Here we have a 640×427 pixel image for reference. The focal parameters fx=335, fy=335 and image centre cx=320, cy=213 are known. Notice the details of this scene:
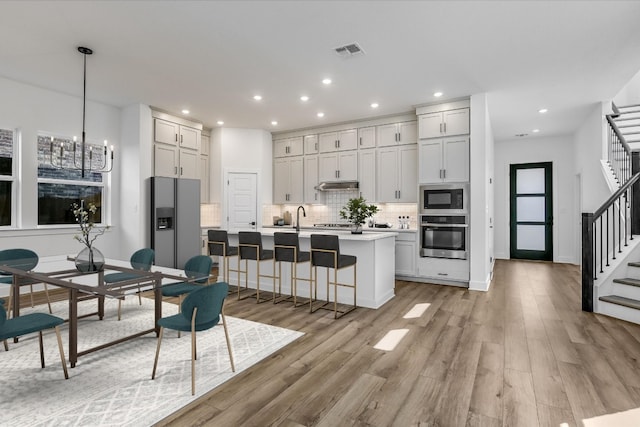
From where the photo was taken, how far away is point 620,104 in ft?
20.7

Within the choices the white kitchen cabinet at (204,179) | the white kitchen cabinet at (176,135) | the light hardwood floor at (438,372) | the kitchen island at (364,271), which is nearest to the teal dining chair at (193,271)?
the light hardwood floor at (438,372)

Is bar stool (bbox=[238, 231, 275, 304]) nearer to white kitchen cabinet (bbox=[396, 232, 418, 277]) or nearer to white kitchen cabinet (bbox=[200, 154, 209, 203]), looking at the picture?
white kitchen cabinet (bbox=[396, 232, 418, 277])

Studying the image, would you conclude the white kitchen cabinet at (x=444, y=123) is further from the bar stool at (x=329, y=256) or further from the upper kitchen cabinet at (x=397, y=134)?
the bar stool at (x=329, y=256)

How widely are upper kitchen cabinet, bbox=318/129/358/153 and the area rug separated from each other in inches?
171

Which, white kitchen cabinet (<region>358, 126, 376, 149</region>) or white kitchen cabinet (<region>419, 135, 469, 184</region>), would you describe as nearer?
white kitchen cabinet (<region>419, 135, 469, 184</region>)

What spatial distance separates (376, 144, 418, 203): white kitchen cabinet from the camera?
627cm

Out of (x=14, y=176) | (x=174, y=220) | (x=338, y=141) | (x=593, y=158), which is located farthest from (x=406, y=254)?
(x=14, y=176)

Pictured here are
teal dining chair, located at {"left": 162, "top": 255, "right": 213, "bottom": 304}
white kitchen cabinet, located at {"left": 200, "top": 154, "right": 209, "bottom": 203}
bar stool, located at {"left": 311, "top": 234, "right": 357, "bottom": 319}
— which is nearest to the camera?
teal dining chair, located at {"left": 162, "top": 255, "right": 213, "bottom": 304}

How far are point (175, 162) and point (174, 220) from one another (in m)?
1.16

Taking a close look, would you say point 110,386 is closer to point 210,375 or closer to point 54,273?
point 210,375

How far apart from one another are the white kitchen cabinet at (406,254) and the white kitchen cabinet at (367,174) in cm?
101

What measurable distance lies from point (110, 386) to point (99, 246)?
4060 millimetres

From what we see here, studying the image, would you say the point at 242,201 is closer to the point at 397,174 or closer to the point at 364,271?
the point at 397,174

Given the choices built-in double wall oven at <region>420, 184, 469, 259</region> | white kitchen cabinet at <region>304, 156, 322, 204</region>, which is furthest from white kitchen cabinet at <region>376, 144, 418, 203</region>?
white kitchen cabinet at <region>304, 156, 322, 204</region>
